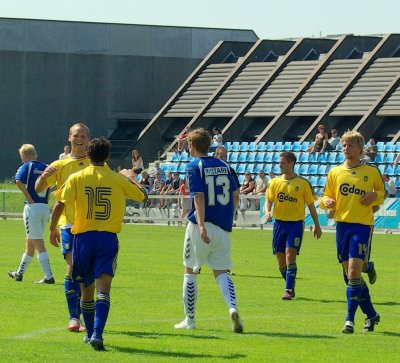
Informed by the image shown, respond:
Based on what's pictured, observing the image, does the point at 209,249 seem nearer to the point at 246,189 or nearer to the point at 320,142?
the point at 246,189

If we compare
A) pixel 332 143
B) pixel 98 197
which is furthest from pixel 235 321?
pixel 332 143

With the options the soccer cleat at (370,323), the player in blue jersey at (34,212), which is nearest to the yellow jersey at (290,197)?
the player in blue jersey at (34,212)

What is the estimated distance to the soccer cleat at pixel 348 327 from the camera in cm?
1323

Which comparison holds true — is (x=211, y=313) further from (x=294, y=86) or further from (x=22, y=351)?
(x=294, y=86)

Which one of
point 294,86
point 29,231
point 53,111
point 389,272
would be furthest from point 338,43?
point 29,231

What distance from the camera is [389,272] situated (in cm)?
2245

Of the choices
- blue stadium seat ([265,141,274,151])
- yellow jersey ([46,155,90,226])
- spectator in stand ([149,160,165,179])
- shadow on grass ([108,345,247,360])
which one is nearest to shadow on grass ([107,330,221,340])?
shadow on grass ([108,345,247,360])

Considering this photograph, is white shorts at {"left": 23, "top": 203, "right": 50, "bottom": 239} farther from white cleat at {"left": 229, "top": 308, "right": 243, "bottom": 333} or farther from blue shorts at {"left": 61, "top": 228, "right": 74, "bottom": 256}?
white cleat at {"left": 229, "top": 308, "right": 243, "bottom": 333}

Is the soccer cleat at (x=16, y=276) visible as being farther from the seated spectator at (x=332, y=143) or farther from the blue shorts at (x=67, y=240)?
the seated spectator at (x=332, y=143)

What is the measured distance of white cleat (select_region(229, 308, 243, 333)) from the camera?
Result: 12951 millimetres

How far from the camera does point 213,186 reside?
13.1 metres

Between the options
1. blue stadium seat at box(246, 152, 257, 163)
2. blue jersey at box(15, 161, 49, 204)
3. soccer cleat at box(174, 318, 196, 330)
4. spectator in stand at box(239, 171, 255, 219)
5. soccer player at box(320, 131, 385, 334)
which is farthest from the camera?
blue stadium seat at box(246, 152, 257, 163)

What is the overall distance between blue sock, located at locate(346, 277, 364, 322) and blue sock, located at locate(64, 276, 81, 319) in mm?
2815

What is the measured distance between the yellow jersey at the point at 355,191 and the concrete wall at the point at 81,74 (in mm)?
45363
